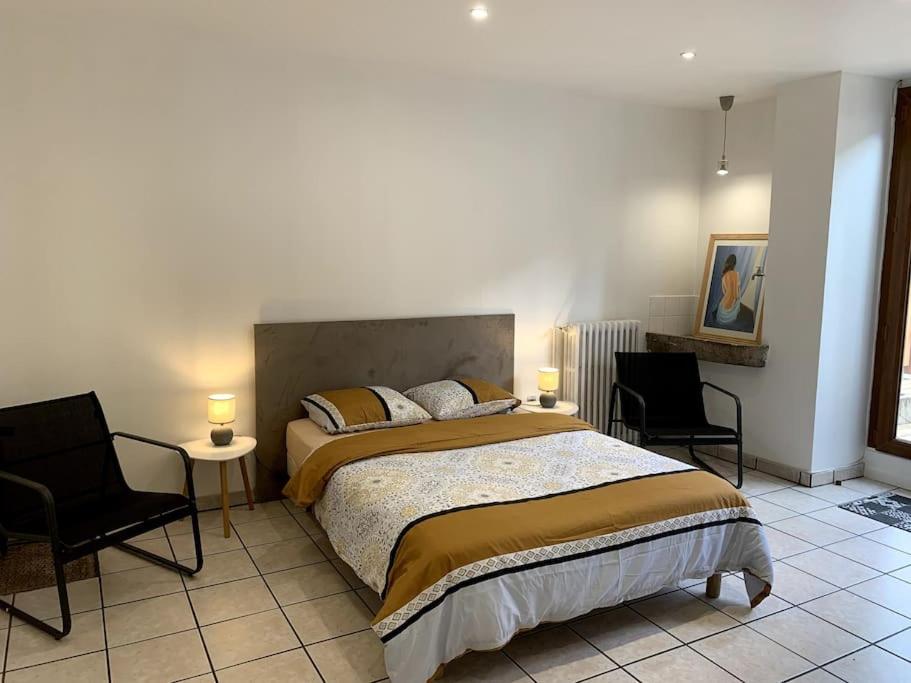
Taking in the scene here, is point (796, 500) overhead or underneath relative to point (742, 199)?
underneath

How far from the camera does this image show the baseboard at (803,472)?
460 centimetres

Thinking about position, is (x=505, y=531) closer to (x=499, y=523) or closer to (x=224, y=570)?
(x=499, y=523)

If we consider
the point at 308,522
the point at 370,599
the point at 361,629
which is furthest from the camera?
the point at 308,522

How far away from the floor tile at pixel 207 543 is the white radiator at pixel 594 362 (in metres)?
2.58

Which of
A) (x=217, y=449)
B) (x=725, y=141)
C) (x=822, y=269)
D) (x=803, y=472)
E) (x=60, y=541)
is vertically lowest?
(x=803, y=472)

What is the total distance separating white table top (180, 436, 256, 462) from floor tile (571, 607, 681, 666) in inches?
76.5

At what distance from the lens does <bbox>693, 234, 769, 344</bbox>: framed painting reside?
16.5 feet

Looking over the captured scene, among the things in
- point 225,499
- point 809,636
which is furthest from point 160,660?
point 809,636

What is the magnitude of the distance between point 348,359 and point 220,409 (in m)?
0.84

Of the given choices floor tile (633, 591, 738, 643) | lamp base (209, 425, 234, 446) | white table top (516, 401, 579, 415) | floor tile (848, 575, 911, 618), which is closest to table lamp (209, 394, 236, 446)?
lamp base (209, 425, 234, 446)

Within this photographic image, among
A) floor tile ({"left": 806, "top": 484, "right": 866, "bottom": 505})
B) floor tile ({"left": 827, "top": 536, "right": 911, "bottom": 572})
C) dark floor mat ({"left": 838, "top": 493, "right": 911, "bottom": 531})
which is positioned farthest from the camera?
floor tile ({"left": 806, "top": 484, "right": 866, "bottom": 505})

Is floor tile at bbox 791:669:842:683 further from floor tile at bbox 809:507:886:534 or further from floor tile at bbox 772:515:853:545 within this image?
floor tile at bbox 809:507:886:534

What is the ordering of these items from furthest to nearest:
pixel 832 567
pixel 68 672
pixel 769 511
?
pixel 769 511 < pixel 832 567 < pixel 68 672

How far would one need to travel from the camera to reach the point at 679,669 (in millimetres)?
2598
